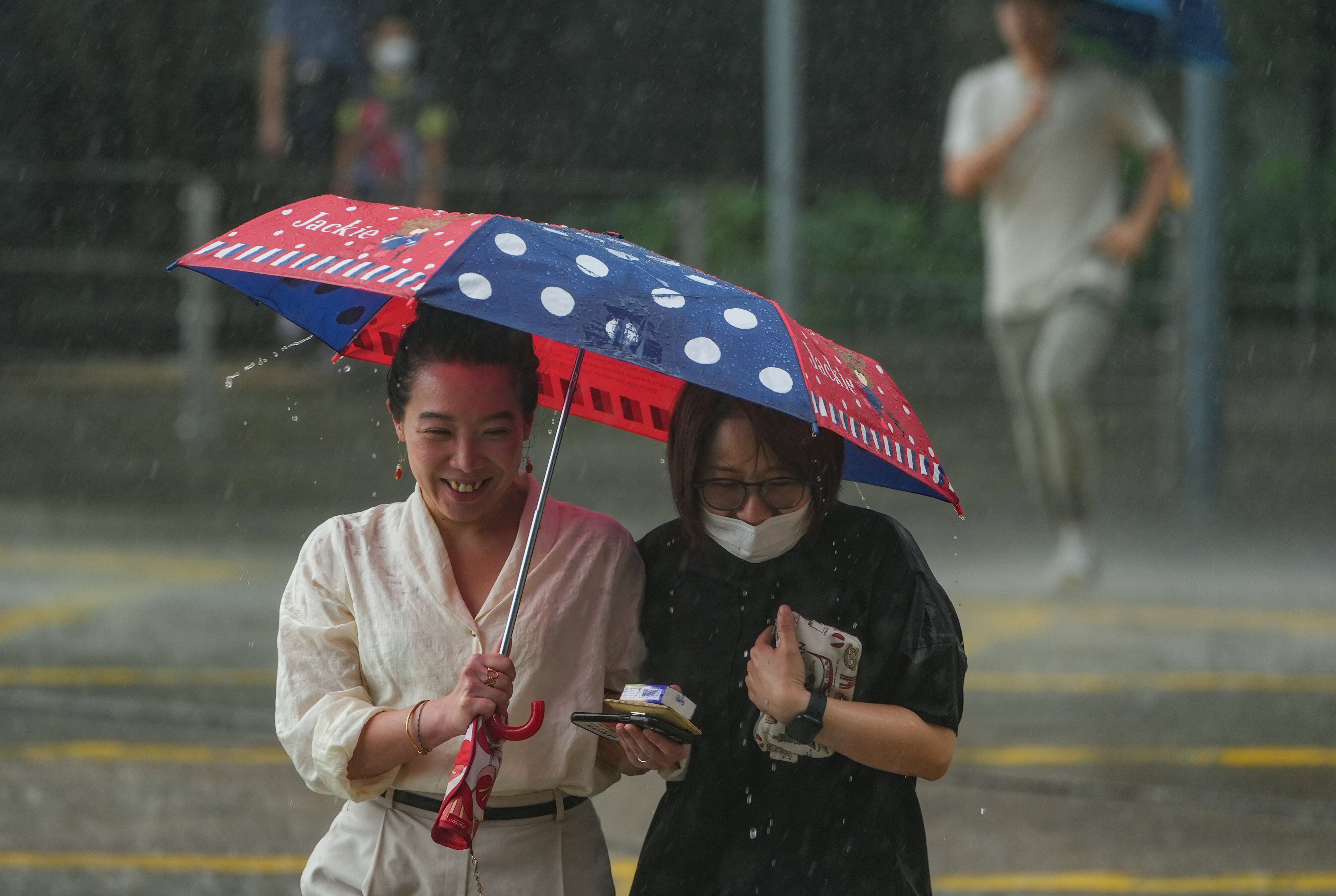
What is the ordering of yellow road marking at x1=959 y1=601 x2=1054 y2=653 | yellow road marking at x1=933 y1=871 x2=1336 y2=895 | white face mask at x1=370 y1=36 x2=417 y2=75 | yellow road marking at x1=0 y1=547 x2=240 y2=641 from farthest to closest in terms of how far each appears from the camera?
white face mask at x1=370 y1=36 x2=417 y2=75
yellow road marking at x1=0 y1=547 x2=240 y2=641
yellow road marking at x1=959 y1=601 x2=1054 y2=653
yellow road marking at x1=933 y1=871 x2=1336 y2=895

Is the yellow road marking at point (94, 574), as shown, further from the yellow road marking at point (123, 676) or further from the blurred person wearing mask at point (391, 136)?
the blurred person wearing mask at point (391, 136)

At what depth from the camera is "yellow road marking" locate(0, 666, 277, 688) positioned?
6176mm

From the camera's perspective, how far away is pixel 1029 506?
32.8 ft

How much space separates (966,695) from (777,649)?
12.4 ft

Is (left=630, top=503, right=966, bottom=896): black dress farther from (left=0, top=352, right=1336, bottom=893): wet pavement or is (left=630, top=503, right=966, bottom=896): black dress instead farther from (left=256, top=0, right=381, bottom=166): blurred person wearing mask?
(left=256, top=0, right=381, bottom=166): blurred person wearing mask

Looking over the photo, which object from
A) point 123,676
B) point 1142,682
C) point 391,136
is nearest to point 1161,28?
point 1142,682

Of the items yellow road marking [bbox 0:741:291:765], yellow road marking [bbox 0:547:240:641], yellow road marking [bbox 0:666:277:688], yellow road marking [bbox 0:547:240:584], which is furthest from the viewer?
yellow road marking [bbox 0:547:240:584]

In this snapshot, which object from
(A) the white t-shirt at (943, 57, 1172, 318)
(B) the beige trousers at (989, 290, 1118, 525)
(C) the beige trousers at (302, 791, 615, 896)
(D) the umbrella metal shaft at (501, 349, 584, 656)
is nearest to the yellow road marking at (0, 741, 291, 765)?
(C) the beige trousers at (302, 791, 615, 896)

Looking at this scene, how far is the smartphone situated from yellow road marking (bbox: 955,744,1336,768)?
2925mm

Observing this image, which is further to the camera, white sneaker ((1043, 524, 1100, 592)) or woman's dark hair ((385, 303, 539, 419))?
white sneaker ((1043, 524, 1100, 592))

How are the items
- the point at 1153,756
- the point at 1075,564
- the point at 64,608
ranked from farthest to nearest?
the point at 1075,564, the point at 64,608, the point at 1153,756

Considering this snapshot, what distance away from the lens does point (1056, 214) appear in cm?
796

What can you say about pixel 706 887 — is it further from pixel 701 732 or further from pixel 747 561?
pixel 747 561

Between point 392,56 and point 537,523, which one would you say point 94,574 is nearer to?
point 392,56
